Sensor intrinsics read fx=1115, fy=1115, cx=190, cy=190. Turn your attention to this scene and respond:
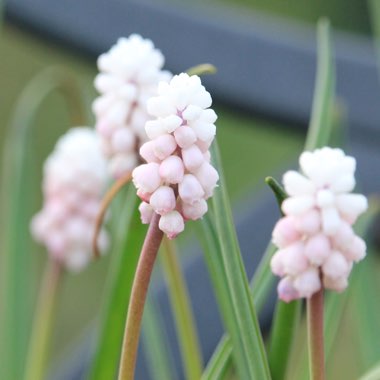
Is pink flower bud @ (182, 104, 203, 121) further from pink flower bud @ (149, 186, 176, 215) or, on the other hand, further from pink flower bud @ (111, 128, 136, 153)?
pink flower bud @ (111, 128, 136, 153)

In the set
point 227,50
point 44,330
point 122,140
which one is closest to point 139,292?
point 122,140

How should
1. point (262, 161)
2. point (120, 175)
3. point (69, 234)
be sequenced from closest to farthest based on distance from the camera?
point (120, 175), point (69, 234), point (262, 161)

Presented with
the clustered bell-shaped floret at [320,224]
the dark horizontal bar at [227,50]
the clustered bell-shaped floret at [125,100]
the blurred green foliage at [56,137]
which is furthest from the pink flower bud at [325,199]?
the blurred green foliage at [56,137]

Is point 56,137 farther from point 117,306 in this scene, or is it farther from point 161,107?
point 161,107

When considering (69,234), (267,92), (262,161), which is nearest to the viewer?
(69,234)

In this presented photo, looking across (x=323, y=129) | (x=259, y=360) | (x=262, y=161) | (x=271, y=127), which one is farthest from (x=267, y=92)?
(x=262, y=161)

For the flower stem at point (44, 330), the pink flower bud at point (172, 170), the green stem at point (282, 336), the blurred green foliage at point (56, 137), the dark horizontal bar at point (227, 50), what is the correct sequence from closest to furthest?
the pink flower bud at point (172, 170), the green stem at point (282, 336), the flower stem at point (44, 330), the dark horizontal bar at point (227, 50), the blurred green foliage at point (56, 137)

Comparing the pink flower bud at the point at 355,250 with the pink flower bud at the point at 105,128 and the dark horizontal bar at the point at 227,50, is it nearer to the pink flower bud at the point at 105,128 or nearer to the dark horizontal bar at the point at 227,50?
the pink flower bud at the point at 105,128

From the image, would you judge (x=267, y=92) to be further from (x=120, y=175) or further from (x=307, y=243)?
(x=307, y=243)

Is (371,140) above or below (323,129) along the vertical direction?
above
